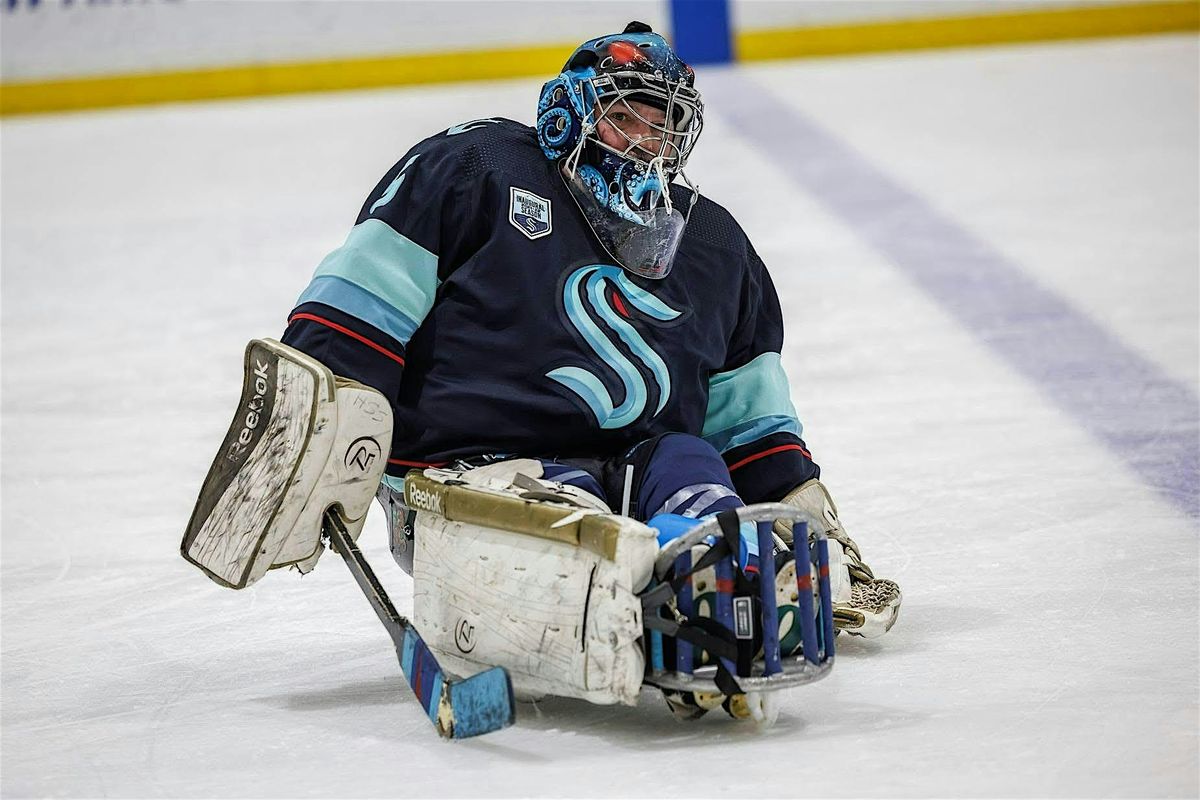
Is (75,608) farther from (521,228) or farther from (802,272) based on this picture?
(802,272)

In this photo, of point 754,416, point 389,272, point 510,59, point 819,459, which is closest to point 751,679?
point 754,416

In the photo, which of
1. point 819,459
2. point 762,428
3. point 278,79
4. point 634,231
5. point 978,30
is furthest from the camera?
point 978,30

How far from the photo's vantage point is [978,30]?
8055 mm

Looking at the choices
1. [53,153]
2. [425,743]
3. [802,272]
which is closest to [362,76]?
[53,153]

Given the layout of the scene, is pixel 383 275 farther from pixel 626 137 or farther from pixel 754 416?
pixel 754 416

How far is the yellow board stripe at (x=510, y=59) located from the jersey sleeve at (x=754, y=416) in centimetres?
532

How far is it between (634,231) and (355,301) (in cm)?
39

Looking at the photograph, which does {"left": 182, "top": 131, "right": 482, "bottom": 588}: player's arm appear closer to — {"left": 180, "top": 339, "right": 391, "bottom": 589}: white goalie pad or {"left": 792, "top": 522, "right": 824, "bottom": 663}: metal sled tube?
{"left": 180, "top": 339, "right": 391, "bottom": 589}: white goalie pad

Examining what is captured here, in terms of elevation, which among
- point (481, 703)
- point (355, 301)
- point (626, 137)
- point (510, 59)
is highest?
point (626, 137)

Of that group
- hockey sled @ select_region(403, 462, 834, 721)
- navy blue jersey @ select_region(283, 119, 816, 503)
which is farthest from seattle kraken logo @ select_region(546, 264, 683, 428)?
hockey sled @ select_region(403, 462, 834, 721)

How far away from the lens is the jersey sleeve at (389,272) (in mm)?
2312

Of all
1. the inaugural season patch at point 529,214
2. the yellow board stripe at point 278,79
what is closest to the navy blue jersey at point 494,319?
the inaugural season patch at point 529,214

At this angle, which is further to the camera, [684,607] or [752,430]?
[752,430]

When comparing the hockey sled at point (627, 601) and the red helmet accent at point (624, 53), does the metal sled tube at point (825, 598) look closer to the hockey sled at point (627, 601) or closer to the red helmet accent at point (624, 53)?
the hockey sled at point (627, 601)
